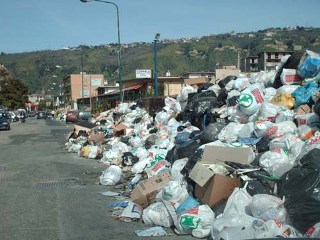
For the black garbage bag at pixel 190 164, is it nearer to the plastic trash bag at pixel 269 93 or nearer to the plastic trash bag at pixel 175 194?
the plastic trash bag at pixel 175 194

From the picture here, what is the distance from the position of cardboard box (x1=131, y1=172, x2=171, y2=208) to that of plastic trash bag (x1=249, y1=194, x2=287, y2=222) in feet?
7.14

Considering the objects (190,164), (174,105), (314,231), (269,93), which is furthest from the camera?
(174,105)

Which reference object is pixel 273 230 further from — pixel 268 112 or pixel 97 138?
pixel 97 138

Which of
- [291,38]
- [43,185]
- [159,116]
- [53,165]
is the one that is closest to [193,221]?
[43,185]

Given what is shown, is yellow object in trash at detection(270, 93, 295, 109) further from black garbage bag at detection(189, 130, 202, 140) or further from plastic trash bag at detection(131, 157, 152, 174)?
plastic trash bag at detection(131, 157, 152, 174)

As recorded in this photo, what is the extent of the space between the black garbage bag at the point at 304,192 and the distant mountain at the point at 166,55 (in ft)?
263

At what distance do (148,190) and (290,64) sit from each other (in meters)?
5.69

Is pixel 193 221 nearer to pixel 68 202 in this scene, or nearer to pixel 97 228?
pixel 97 228

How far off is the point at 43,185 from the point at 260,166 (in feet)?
17.5

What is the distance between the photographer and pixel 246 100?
9.75m

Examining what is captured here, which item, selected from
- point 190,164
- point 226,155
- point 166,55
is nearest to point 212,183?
point 226,155

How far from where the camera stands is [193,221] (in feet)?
19.5

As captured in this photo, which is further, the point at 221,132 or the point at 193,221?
the point at 221,132

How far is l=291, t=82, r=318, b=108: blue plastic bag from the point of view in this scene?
920 centimetres
